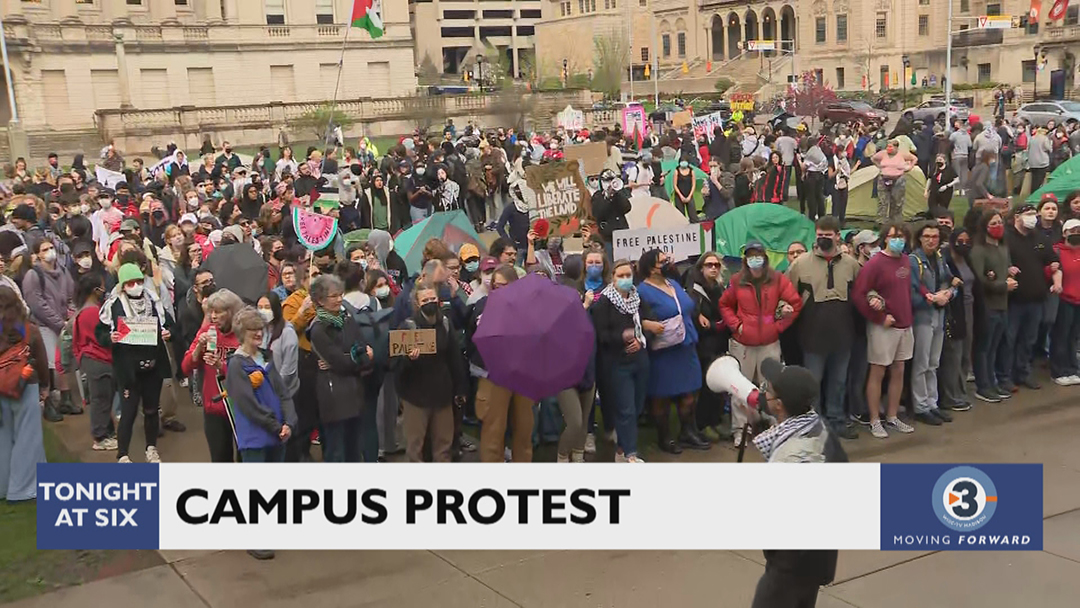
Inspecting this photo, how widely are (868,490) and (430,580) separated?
2.78m

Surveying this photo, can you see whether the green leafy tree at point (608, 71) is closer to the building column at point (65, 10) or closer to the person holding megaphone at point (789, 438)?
the building column at point (65, 10)

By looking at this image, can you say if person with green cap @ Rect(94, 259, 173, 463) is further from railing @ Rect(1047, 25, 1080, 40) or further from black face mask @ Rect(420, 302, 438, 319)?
railing @ Rect(1047, 25, 1080, 40)

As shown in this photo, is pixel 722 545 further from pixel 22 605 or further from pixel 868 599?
pixel 22 605

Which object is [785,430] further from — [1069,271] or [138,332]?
[1069,271]

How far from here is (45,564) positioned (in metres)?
7.17

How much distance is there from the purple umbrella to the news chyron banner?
105 centimetres

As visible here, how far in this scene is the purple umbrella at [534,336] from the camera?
7.29 meters

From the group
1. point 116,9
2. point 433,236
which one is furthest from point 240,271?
point 116,9

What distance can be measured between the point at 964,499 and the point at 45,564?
588 cm

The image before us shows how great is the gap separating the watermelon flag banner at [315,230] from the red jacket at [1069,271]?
724 centimetres

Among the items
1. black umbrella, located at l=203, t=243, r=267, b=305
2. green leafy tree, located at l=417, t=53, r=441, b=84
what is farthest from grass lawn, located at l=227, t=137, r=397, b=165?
green leafy tree, located at l=417, t=53, r=441, b=84

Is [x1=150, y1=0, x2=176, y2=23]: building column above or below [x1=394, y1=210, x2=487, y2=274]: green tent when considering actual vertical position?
above

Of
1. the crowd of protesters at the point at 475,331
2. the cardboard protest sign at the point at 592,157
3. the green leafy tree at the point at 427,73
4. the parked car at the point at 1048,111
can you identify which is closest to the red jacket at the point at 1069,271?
the crowd of protesters at the point at 475,331

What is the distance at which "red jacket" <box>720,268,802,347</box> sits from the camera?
346 inches
